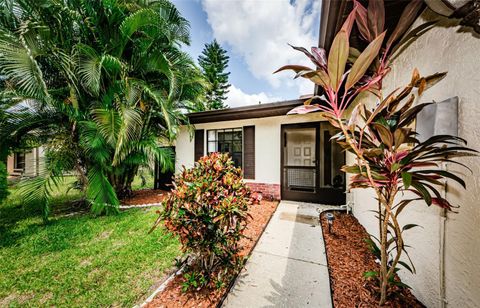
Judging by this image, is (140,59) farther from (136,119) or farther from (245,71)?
(245,71)

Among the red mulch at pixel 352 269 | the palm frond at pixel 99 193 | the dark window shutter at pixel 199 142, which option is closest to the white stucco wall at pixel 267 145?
the dark window shutter at pixel 199 142

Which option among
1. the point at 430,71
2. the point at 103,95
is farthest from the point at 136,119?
the point at 430,71

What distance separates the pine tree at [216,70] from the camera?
19219 mm

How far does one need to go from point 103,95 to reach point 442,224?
6.10 meters

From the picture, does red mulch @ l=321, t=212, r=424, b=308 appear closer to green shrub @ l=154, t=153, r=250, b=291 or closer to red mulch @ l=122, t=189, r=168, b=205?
green shrub @ l=154, t=153, r=250, b=291

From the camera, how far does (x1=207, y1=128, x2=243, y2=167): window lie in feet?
19.7

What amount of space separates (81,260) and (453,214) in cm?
429

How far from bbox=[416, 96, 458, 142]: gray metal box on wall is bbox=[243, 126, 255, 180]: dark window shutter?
13.9 feet

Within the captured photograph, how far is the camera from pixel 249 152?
5.58 m

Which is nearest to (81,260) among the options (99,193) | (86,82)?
(99,193)

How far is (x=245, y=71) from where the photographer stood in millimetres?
10461

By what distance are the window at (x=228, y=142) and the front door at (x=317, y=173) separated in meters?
1.53

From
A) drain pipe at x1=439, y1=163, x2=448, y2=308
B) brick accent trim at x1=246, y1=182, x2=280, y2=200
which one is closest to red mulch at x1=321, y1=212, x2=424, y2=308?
drain pipe at x1=439, y1=163, x2=448, y2=308

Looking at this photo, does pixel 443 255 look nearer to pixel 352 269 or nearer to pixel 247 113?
pixel 352 269
